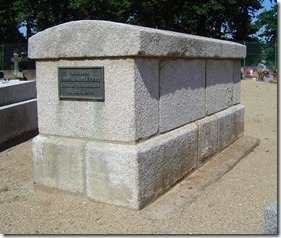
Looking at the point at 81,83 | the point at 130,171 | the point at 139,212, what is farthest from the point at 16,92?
the point at 139,212

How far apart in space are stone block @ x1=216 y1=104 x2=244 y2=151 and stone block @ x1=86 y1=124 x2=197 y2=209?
1652 mm

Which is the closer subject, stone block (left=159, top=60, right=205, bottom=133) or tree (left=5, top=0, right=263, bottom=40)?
stone block (left=159, top=60, right=205, bottom=133)

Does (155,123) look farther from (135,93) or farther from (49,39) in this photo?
(49,39)

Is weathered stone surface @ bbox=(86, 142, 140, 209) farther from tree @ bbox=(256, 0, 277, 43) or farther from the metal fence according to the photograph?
tree @ bbox=(256, 0, 277, 43)

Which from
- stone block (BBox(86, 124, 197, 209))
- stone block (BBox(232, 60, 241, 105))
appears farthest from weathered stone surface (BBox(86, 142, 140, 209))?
stone block (BBox(232, 60, 241, 105))

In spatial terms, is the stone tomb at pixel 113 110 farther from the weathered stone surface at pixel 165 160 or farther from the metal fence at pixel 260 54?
the metal fence at pixel 260 54

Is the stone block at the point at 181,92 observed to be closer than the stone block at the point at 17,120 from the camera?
Yes

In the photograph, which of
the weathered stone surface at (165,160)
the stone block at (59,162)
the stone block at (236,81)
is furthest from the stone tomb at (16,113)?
the stone block at (236,81)

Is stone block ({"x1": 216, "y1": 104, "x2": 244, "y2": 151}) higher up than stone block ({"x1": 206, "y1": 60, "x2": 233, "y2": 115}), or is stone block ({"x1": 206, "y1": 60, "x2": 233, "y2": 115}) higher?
stone block ({"x1": 206, "y1": 60, "x2": 233, "y2": 115})

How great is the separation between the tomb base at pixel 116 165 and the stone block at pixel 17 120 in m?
2.40

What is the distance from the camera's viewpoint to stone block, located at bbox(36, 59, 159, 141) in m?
3.43

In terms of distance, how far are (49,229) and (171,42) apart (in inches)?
83.5

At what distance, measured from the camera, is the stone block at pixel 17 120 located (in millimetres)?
6207

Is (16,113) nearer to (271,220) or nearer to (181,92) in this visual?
(181,92)
